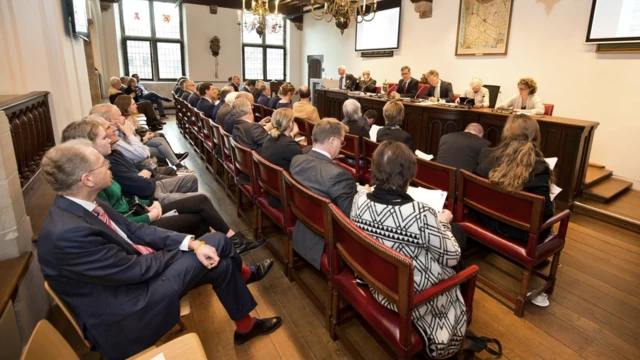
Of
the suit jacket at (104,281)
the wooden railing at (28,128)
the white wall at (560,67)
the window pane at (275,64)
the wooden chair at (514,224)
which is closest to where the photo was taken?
the suit jacket at (104,281)

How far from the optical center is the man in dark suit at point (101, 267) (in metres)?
1.26

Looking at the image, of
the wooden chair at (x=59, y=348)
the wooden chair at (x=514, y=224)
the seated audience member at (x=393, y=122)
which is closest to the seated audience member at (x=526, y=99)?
the seated audience member at (x=393, y=122)

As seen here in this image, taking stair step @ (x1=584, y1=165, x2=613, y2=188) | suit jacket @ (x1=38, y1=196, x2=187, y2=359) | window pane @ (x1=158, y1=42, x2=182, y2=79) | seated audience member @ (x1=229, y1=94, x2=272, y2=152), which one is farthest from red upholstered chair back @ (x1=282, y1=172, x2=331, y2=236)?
window pane @ (x1=158, y1=42, x2=182, y2=79)

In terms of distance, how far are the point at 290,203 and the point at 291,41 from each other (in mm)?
12291

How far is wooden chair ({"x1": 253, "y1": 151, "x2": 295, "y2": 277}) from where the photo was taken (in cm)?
231

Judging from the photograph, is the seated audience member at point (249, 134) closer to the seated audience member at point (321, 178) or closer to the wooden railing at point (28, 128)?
the seated audience member at point (321, 178)

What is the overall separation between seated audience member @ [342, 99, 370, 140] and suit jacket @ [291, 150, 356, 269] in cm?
172

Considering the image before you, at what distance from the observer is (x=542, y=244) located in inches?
85.3

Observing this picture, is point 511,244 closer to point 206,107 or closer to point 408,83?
point 206,107

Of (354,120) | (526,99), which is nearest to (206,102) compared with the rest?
(354,120)

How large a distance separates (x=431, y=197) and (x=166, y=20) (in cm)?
1234

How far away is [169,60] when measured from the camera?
467 inches

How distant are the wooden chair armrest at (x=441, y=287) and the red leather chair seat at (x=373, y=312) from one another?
0.61ft

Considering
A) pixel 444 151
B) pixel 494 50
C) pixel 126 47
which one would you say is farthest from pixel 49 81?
pixel 126 47
